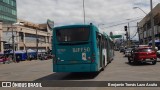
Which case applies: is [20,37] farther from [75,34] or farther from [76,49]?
[76,49]

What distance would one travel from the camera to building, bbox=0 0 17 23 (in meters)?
114

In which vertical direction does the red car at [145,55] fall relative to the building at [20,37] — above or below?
below

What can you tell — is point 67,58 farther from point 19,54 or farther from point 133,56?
point 19,54

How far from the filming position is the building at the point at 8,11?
374ft

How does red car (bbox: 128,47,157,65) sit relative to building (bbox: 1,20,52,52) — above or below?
below

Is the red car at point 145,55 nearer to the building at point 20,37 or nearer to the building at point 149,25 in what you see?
the building at point 149,25

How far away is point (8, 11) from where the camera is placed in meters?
119

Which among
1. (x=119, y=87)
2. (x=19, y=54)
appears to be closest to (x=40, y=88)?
(x=119, y=87)

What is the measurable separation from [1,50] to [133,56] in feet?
212


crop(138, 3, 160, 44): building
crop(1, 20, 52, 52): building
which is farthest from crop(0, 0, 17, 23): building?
crop(138, 3, 160, 44): building

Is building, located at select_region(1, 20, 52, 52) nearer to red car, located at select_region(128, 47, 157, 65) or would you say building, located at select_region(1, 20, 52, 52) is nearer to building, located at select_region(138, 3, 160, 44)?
building, located at select_region(138, 3, 160, 44)

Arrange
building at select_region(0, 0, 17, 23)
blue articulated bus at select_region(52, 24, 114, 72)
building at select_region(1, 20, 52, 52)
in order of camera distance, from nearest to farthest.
Result: blue articulated bus at select_region(52, 24, 114, 72)
building at select_region(1, 20, 52, 52)
building at select_region(0, 0, 17, 23)

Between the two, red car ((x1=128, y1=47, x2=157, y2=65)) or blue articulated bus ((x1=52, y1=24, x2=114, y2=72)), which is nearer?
blue articulated bus ((x1=52, y1=24, x2=114, y2=72))

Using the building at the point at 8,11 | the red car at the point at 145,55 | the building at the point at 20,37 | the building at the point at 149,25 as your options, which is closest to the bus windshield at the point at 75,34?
the red car at the point at 145,55
